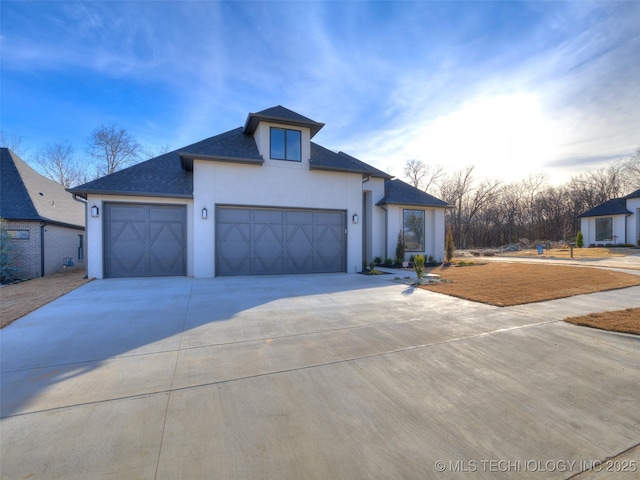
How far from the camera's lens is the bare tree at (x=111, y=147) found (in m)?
25.4

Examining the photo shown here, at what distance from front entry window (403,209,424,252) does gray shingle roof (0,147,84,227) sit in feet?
55.1

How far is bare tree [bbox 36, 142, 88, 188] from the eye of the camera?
24594mm

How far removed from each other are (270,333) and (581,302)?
676 centimetres

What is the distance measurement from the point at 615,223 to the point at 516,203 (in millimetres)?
16492

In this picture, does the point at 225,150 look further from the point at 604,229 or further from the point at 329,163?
the point at 604,229

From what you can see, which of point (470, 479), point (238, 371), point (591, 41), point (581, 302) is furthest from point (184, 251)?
point (591, 41)

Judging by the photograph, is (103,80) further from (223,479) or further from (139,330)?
(223,479)

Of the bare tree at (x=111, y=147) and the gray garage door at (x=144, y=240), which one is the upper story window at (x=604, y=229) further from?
the bare tree at (x=111, y=147)

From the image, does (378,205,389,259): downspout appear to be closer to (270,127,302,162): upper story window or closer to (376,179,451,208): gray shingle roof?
Result: (376,179,451,208): gray shingle roof

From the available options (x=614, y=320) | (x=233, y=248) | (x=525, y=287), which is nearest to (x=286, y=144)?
(x=233, y=248)

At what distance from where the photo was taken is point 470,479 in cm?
176

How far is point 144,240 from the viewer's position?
34.7 feet

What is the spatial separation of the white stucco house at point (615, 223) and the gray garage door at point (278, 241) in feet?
84.7

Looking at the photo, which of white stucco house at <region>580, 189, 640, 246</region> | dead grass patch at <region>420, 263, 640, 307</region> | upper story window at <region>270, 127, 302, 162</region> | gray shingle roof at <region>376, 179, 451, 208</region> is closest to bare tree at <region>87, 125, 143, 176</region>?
upper story window at <region>270, 127, 302, 162</region>
